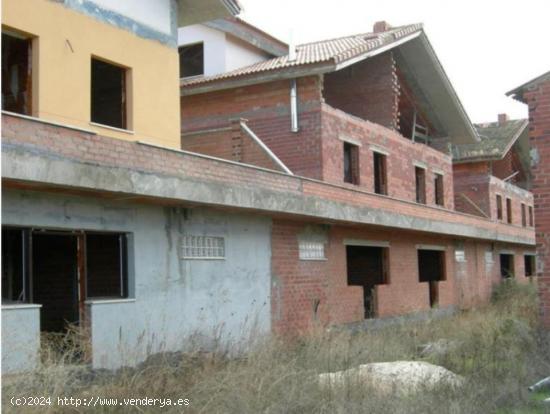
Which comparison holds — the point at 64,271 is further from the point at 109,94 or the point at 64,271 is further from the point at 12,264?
the point at 109,94

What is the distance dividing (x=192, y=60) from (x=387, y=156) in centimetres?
650

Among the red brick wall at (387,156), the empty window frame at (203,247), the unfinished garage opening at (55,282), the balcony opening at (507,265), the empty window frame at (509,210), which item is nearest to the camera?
the empty window frame at (203,247)

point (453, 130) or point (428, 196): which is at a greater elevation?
point (453, 130)

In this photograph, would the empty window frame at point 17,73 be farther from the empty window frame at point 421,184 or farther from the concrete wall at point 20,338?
the empty window frame at point 421,184

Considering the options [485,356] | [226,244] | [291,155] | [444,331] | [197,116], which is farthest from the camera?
[197,116]

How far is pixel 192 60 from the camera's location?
22.0 meters

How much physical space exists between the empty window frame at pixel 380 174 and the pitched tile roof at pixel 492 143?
10707 millimetres

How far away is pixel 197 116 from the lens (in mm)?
20172

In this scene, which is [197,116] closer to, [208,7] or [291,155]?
[291,155]

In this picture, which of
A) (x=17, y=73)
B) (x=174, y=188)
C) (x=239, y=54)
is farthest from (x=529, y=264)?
(x=17, y=73)

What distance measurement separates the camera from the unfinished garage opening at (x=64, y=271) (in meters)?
11.8

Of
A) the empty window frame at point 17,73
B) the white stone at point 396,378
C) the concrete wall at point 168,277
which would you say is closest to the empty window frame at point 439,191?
the concrete wall at point 168,277

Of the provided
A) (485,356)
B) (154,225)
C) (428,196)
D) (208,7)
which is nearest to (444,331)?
(485,356)

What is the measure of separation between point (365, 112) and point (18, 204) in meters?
14.7
